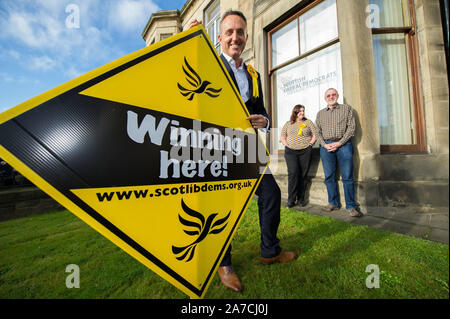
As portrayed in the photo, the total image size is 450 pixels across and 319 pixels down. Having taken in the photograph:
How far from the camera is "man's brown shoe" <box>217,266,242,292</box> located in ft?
4.91

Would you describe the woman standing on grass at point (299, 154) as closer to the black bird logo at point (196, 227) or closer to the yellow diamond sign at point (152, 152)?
the yellow diamond sign at point (152, 152)

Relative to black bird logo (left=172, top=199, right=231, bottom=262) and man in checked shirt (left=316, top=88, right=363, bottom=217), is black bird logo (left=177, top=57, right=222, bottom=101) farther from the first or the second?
man in checked shirt (left=316, top=88, right=363, bottom=217)

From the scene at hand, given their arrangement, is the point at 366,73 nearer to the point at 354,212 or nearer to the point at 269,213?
the point at 354,212

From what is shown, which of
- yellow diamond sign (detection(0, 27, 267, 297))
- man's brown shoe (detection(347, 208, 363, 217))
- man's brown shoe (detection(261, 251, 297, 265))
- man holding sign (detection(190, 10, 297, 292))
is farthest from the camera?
man's brown shoe (detection(347, 208, 363, 217))

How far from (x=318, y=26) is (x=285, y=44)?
893 millimetres

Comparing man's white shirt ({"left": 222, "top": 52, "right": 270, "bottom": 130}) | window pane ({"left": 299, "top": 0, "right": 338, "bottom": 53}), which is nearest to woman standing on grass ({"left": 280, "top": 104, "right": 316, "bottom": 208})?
window pane ({"left": 299, "top": 0, "right": 338, "bottom": 53})

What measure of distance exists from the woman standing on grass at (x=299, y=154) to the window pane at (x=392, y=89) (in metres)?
1.36

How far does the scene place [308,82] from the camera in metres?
4.75

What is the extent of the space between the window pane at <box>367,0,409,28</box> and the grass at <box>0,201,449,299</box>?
397 centimetres

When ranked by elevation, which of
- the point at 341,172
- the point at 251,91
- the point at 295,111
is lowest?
the point at 341,172

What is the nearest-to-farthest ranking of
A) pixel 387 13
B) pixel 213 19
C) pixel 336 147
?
pixel 336 147, pixel 387 13, pixel 213 19

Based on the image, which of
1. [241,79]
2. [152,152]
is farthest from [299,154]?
[152,152]

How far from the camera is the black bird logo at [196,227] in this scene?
3.60ft
